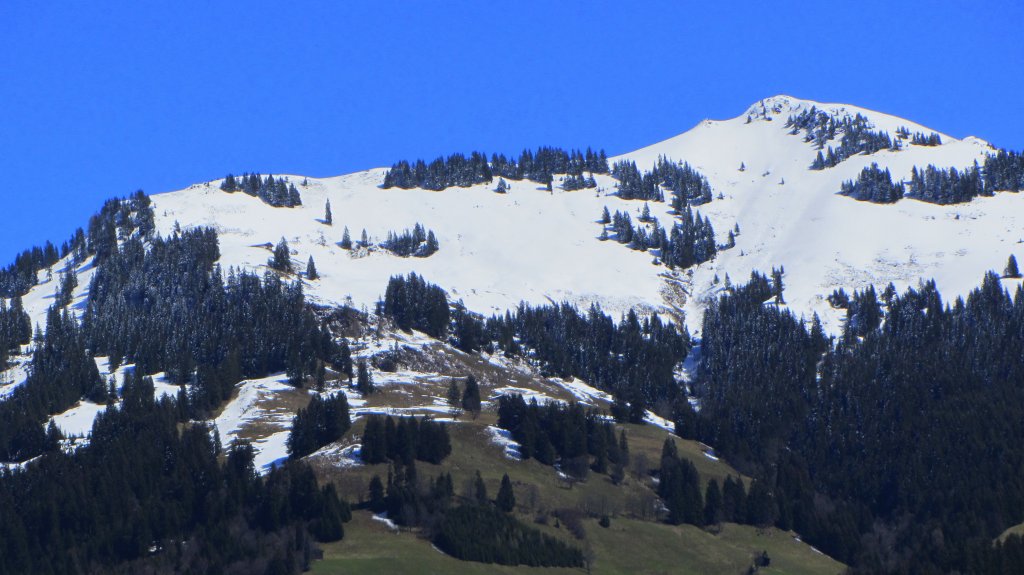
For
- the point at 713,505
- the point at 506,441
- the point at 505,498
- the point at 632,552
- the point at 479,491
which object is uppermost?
the point at 506,441

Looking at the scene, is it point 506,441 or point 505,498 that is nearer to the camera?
point 505,498

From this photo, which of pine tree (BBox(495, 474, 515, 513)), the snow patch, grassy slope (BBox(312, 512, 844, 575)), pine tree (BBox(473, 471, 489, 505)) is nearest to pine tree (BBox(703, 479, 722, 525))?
grassy slope (BBox(312, 512, 844, 575))

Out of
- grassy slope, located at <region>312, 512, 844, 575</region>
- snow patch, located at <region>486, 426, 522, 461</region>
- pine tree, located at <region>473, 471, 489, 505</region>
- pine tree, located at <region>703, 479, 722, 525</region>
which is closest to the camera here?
grassy slope, located at <region>312, 512, 844, 575</region>

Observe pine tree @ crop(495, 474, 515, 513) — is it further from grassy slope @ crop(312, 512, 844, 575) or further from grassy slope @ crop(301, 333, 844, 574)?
grassy slope @ crop(312, 512, 844, 575)

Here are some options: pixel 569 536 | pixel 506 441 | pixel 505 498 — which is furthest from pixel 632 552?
pixel 506 441

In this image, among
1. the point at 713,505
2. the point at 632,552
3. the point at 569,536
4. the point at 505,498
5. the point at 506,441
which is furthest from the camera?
the point at 506,441

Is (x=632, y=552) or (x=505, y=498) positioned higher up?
(x=505, y=498)

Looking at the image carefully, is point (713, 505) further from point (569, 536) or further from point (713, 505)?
point (569, 536)

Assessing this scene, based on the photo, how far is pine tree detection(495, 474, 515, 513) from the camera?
161875 mm

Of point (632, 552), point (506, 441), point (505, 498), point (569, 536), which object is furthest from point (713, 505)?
point (505, 498)

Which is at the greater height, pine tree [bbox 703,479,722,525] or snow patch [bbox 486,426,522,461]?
snow patch [bbox 486,426,522,461]

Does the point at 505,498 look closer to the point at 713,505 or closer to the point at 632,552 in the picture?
the point at 632,552

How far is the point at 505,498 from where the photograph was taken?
A: 16288 cm

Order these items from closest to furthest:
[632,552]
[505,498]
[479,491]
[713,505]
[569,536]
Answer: [569,536] → [632,552] → [479,491] → [505,498] → [713,505]
